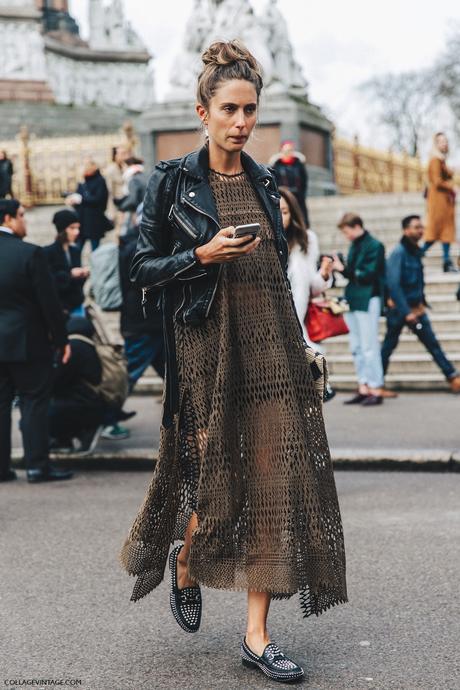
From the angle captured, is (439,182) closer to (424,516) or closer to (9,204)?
(9,204)

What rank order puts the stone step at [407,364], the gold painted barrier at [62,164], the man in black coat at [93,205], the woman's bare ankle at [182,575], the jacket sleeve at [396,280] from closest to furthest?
the woman's bare ankle at [182,575] < the jacket sleeve at [396,280] < the stone step at [407,364] < the man in black coat at [93,205] < the gold painted barrier at [62,164]

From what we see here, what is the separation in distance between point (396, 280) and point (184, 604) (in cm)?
766

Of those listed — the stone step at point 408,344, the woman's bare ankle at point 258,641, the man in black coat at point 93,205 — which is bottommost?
the woman's bare ankle at point 258,641

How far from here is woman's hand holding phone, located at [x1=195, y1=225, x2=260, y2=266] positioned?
373 cm

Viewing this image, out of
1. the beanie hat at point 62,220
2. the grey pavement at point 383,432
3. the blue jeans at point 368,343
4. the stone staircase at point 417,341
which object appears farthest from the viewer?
the stone staircase at point 417,341

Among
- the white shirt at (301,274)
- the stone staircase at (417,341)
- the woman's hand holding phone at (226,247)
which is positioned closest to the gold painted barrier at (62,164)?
the stone staircase at (417,341)

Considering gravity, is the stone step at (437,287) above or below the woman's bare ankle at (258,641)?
above

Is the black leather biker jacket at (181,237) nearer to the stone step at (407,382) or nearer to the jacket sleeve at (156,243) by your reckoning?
the jacket sleeve at (156,243)

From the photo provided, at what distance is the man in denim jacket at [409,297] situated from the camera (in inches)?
454

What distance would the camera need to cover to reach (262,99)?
21578mm

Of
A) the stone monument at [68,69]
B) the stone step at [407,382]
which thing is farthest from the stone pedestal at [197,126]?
the stone monument at [68,69]

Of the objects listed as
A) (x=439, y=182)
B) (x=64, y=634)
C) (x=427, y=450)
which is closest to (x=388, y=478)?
(x=427, y=450)

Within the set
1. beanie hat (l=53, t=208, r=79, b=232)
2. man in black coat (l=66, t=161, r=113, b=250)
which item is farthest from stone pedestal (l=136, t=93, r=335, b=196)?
beanie hat (l=53, t=208, r=79, b=232)

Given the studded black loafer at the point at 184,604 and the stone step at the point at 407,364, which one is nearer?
the studded black loafer at the point at 184,604
